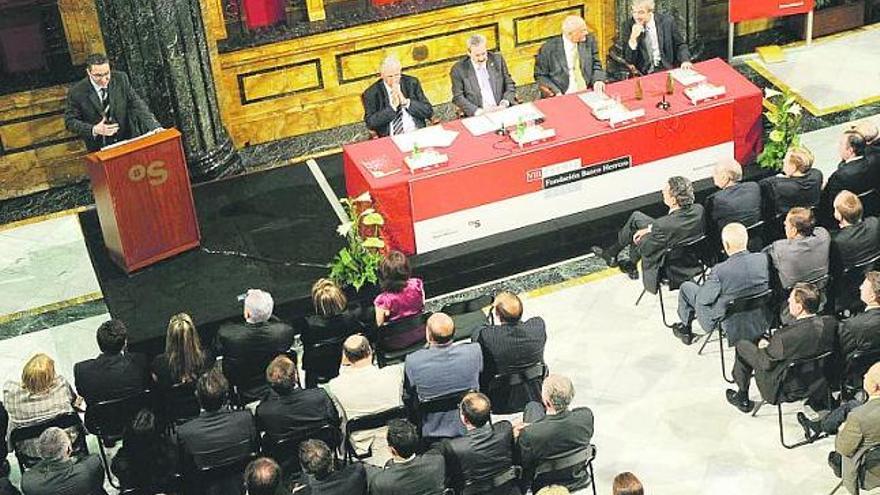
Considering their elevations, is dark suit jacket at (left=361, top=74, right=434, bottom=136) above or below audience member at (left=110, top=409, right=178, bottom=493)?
above

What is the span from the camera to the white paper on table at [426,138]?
9.35 m

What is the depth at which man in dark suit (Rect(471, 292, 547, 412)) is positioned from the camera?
7.46 m

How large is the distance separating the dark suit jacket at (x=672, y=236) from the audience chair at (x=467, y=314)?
1161mm

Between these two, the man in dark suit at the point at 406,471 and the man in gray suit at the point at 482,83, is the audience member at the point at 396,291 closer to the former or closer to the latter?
the man in dark suit at the point at 406,471

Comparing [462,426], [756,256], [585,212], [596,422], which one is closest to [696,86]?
[585,212]

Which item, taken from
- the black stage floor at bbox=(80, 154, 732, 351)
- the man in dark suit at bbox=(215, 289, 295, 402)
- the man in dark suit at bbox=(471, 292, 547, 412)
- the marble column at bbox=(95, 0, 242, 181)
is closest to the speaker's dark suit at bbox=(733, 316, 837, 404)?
the man in dark suit at bbox=(471, 292, 547, 412)

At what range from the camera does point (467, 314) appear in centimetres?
820

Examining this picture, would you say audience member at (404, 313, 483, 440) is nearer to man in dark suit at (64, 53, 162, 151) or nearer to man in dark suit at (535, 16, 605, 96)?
man in dark suit at (64, 53, 162, 151)

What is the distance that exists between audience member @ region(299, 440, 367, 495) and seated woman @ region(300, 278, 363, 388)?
1.27m

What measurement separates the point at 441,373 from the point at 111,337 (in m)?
1.83

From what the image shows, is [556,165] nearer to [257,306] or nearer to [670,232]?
[670,232]

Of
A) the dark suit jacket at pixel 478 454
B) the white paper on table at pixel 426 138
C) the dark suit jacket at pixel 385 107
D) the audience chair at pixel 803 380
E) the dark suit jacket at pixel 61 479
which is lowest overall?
the audience chair at pixel 803 380

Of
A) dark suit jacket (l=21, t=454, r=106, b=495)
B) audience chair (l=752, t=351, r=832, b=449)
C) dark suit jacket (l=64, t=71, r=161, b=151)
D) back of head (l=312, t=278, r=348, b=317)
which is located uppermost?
dark suit jacket (l=64, t=71, r=161, b=151)

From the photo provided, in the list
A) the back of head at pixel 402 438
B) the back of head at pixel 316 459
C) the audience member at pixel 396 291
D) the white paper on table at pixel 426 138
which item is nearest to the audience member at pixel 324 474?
the back of head at pixel 316 459
